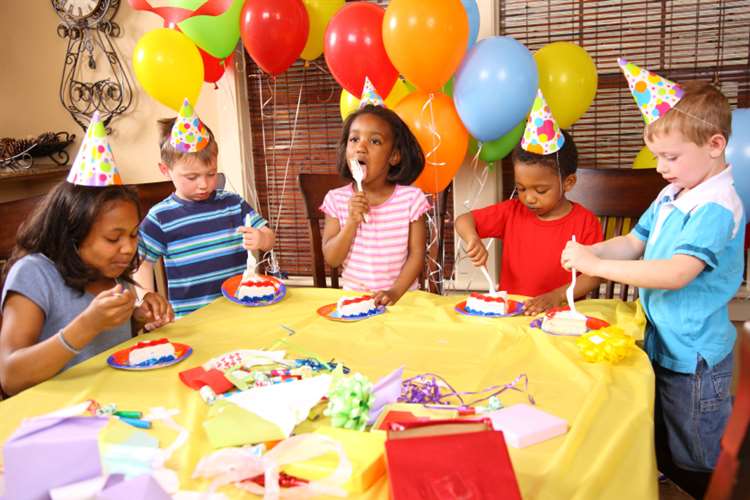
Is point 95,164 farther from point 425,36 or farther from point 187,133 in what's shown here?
point 425,36

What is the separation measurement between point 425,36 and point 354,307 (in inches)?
41.0

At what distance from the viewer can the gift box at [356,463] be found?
2.36ft

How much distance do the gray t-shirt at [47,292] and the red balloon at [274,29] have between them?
1351mm

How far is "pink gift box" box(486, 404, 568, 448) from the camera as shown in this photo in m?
0.84

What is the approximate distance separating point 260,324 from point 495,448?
2.74 ft

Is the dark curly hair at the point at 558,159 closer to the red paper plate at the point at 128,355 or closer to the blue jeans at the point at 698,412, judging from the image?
the blue jeans at the point at 698,412

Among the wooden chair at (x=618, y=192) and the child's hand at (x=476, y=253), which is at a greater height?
the wooden chair at (x=618, y=192)

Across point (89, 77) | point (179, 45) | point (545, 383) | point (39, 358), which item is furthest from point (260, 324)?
point (89, 77)

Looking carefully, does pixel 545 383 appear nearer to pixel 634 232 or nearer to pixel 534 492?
pixel 534 492

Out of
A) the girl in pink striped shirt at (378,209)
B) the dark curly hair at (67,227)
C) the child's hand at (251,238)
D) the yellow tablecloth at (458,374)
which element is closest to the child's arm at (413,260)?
the girl in pink striped shirt at (378,209)

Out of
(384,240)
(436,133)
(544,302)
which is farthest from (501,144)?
(544,302)

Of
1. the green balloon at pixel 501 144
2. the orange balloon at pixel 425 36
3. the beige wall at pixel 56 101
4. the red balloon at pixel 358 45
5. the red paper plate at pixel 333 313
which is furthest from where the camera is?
the beige wall at pixel 56 101

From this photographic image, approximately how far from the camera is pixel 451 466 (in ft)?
2.17

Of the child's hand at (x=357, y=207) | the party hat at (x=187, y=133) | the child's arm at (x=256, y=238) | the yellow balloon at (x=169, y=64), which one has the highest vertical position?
the yellow balloon at (x=169, y=64)
